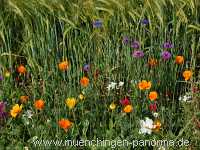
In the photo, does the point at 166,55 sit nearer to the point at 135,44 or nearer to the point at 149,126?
the point at 135,44

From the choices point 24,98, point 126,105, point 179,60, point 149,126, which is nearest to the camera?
point 149,126

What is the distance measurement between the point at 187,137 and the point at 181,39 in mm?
812

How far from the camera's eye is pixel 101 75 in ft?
9.50

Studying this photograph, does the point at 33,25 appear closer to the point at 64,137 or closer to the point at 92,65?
the point at 92,65

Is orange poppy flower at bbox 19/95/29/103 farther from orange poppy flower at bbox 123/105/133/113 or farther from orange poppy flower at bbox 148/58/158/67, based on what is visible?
orange poppy flower at bbox 148/58/158/67

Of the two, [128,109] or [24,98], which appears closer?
[128,109]

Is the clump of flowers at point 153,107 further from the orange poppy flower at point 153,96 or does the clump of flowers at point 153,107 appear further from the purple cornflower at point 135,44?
the purple cornflower at point 135,44

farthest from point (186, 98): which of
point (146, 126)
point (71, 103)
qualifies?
point (71, 103)

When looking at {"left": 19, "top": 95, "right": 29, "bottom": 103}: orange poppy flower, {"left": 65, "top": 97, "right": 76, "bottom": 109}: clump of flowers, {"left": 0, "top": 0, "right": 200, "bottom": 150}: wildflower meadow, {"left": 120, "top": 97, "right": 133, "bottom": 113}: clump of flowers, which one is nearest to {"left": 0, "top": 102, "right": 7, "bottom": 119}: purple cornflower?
{"left": 0, "top": 0, "right": 200, "bottom": 150}: wildflower meadow

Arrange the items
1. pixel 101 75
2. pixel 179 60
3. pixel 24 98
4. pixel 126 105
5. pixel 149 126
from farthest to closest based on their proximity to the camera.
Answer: pixel 101 75 < pixel 179 60 < pixel 24 98 < pixel 126 105 < pixel 149 126

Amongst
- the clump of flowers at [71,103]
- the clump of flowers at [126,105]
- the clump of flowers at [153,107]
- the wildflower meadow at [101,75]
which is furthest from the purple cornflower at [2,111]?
the clump of flowers at [153,107]

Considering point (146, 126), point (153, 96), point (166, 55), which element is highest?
point (166, 55)

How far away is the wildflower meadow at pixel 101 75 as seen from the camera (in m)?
2.49

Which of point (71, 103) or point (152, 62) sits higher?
point (152, 62)
